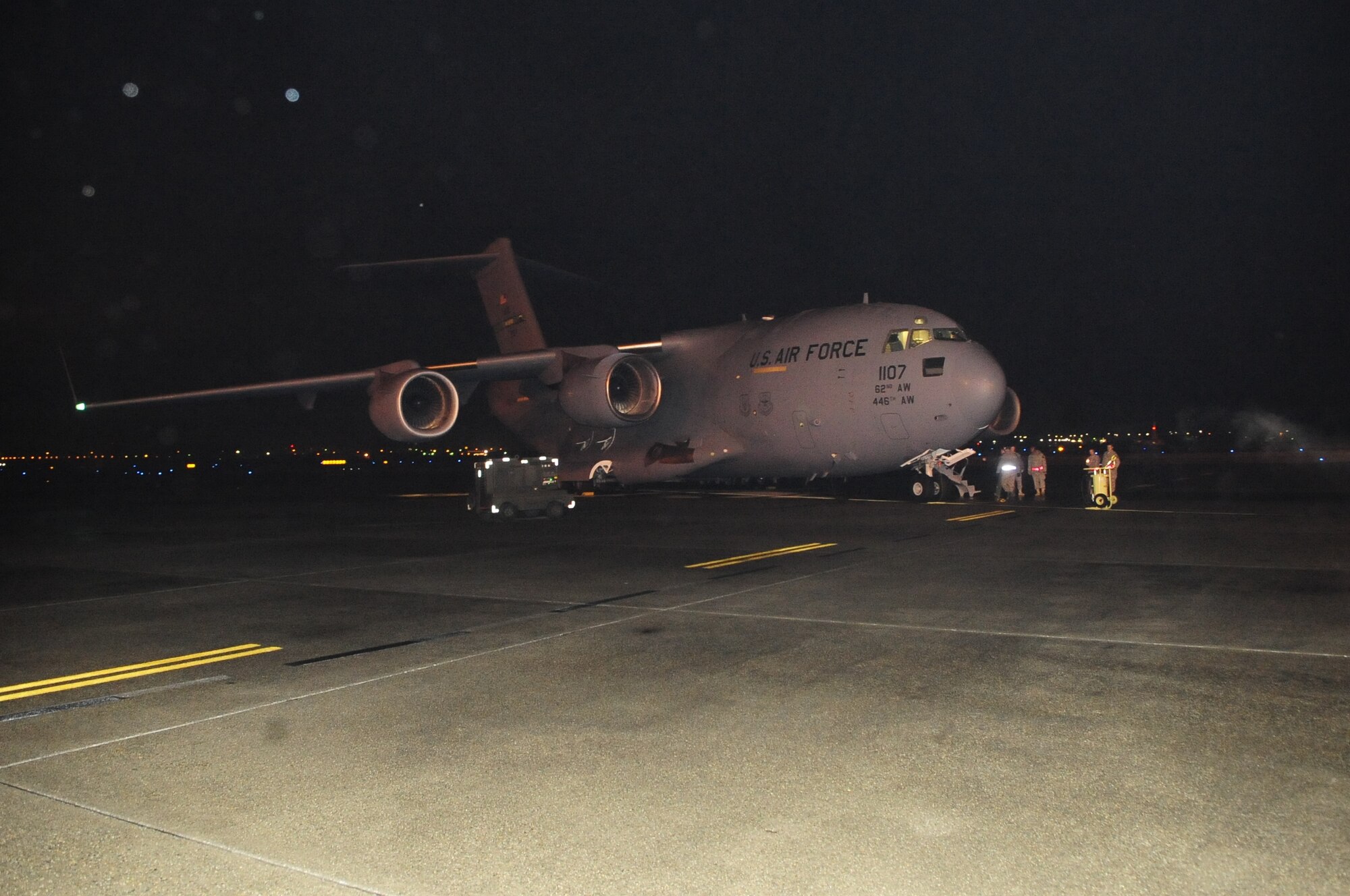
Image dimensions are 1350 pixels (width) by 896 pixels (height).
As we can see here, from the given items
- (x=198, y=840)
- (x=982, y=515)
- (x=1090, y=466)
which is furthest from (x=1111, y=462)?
(x=198, y=840)

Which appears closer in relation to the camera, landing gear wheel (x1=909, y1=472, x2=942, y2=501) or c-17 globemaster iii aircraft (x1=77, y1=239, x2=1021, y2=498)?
c-17 globemaster iii aircraft (x1=77, y1=239, x2=1021, y2=498)

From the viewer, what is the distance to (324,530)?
65.1 feet

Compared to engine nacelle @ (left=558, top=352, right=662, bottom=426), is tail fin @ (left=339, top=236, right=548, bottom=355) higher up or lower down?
higher up

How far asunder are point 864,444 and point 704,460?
4.50 m

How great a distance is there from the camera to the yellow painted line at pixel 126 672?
6.95 m

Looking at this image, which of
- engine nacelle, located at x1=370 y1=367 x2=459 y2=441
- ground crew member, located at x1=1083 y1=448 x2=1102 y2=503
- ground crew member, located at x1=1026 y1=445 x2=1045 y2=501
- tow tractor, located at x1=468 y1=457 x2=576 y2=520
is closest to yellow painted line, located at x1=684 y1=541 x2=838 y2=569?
tow tractor, located at x1=468 y1=457 x2=576 y2=520

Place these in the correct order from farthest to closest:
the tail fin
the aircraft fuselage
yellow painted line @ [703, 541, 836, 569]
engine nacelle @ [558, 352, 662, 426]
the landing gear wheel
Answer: the tail fin, engine nacelle @ [558, 352, 662, 426], the landing gear wheel, the aircraft fuselage, yellow painted line @ [703, 541, 836, 569]

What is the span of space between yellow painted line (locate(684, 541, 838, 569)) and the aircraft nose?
6.54 metres

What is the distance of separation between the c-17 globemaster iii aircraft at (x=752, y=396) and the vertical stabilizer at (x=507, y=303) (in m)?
4.13

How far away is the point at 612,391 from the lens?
25.4 meters

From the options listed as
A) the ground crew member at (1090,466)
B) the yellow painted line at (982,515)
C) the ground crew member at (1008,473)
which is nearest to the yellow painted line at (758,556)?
the yellow painted line at (982,515)

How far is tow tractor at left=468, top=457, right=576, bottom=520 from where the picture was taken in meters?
21.4

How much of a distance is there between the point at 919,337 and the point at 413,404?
11668 mm

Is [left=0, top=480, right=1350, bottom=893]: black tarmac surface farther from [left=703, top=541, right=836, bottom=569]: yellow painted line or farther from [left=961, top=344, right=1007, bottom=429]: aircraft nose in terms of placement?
[left=961, top=344, right=1007, bottom=429]: aircraft nose
